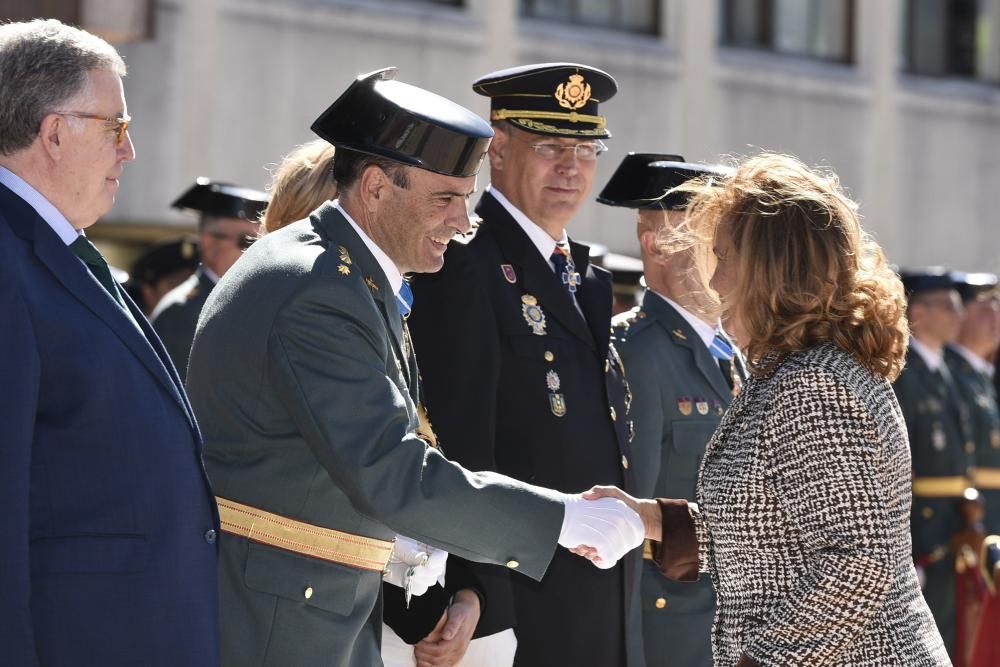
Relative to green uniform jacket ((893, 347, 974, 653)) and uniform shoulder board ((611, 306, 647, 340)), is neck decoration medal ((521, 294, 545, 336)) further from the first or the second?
green uniform jacket ((893, 347, 974, 653))

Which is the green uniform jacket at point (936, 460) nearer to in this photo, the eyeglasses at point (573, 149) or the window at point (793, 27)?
the eyeglasses at point (573, 149)

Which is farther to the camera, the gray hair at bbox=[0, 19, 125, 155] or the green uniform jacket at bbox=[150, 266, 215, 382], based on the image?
the green uniform jacket at bbox=[150, 266, 215, 382]

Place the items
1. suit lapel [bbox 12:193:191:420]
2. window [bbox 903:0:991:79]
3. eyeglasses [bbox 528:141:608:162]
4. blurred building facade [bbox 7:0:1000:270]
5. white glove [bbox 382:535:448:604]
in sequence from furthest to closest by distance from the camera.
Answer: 1. window [bbox 903:0:991:79]
2. blurred building facade [bbox 7:0:1000:270]
3. eyeglasses [bbox 528:141:608:162]
4. white glove [bbox 382:535:448:604]
5. suit lapel [bbox 12:193:191:420]

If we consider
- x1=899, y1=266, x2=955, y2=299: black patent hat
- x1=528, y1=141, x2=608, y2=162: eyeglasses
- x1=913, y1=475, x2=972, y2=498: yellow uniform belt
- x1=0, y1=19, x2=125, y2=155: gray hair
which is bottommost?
x1=913, y1=475, x2=972, y2=498: yellow uniform belt

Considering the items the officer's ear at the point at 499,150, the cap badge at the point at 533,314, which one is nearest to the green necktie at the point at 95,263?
the cap badge at the point at 533,314

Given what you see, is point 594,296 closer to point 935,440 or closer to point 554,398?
point 554,398

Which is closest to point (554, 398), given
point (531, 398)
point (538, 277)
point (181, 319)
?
point (531, 398)

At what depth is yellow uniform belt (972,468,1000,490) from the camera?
929 centimetres

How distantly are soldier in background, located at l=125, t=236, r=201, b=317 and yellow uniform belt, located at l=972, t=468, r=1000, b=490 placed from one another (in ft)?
15.2

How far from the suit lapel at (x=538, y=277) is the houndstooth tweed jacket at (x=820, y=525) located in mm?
1174

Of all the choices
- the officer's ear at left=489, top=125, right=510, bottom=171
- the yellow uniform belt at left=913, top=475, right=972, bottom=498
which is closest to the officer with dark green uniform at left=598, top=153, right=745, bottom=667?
the officer's ear at left=489, top=125, right=510, bottom=171

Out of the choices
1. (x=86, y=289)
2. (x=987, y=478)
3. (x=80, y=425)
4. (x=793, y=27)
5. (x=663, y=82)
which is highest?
(x=793, y=27)

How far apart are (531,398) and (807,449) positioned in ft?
4.20

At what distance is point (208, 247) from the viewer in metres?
6.55
